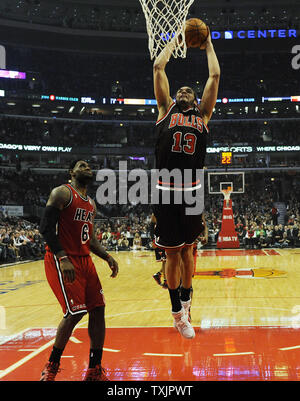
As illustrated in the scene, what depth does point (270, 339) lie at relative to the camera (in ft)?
16.8

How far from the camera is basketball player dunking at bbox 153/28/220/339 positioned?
3994mm

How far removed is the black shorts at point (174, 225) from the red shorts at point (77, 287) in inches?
28.9

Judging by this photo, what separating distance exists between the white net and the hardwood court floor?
2.96 meters

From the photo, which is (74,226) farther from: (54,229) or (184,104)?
(184,104)

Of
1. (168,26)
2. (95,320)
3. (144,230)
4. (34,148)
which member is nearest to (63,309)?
(95,320)

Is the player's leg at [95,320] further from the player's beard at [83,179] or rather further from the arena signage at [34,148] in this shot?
the arena signage at [34,148]

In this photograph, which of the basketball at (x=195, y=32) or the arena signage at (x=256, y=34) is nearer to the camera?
the basketball at (x=195, y=32)

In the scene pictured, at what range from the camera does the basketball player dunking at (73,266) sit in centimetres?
367

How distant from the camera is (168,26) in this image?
4480 millimetres

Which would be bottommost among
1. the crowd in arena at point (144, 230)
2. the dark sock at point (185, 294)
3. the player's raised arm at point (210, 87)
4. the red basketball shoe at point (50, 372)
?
the crowd in arena at point (144, 230)

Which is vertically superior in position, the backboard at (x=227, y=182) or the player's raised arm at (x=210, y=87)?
the player's raised arm at (x=210, y=87)

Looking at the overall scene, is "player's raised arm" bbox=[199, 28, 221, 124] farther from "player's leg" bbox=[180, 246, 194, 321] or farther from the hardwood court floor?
the hardwood court floor

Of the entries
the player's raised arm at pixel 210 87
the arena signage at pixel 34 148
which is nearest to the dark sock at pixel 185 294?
the player's raised arm at pixel 210 87

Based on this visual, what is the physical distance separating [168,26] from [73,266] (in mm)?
2569
